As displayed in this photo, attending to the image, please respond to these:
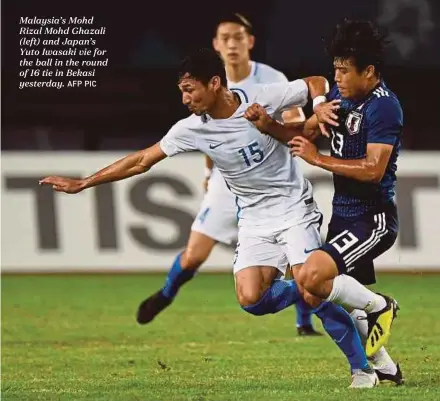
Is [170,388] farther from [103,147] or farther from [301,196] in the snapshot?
[103,147]

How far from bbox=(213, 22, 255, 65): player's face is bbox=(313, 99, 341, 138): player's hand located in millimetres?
3274

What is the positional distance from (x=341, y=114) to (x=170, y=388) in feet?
5.87

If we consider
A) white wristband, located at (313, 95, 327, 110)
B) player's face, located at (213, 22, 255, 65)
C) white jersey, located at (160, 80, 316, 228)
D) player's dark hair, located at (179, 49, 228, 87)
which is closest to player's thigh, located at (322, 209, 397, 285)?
white jersey, located at (160, 80, 316, 228)

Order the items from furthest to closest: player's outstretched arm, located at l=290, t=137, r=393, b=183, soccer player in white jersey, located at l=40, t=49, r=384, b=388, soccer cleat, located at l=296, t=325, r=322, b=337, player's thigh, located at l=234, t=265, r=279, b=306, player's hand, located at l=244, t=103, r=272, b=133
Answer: soccer cleat, located at l=296, t=325, r=322, b=337 → player's thigh, located at l=234, t=265, r=279, b=306 → soccer player in white jersey, located at l=40, t=49, r=384, b=388 → player's hand, located at l=244, t=103, r=272, b=133 → player's outstretched arm, located at l=290, t=137, r=393, b=183

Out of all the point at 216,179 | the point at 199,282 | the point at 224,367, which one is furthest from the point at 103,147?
the point at 224,367

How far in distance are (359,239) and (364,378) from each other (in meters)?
0.77

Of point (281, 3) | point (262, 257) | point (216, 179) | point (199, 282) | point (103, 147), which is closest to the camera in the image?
point (262, 257)

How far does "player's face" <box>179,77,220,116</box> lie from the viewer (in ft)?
23.5

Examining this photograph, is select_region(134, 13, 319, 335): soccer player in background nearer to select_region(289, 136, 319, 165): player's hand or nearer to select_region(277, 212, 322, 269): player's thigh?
select_region(277, 212, 322, 269): player's thigh

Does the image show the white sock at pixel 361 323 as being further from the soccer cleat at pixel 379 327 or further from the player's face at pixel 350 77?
the player's face at pixel 350 77

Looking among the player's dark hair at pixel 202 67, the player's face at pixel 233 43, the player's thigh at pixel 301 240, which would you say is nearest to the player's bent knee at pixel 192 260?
the player's face at pixel 233 43

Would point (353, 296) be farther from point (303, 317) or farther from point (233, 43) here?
point (233, 43)

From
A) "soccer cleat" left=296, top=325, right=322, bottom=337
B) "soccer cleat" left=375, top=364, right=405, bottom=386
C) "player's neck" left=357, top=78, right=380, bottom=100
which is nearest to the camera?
"player's neck" left=357, top=78, right=380, bottom=100

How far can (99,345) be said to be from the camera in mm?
9234
